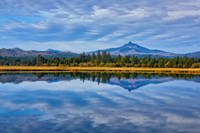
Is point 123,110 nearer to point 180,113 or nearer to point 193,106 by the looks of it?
point 180,113

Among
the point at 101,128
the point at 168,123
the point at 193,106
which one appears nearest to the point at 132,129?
the point at 101,128

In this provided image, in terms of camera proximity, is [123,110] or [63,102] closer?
[123,110]

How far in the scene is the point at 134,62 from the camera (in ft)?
450

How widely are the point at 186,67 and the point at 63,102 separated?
93.4m

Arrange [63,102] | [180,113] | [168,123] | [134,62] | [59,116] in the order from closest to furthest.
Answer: [168,123] < [59,116] < [180,113] < [63,102] < [134,62]

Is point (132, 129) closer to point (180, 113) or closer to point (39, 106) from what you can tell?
point (180, 113)

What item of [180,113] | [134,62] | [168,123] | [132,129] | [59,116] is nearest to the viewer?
[132,129]

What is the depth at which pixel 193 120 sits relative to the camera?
21969 millimetres

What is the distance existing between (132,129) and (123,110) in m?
7.20

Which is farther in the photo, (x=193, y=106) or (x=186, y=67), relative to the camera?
(x=186, y=67)

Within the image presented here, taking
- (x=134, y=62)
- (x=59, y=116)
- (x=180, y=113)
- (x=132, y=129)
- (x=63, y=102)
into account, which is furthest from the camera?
(x=134, y=62)

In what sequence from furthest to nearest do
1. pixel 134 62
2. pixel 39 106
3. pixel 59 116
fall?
pixel 134 62 < pixel 39 106 < pixel 59 116

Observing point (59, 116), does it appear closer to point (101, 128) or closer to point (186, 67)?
point (101, 128)

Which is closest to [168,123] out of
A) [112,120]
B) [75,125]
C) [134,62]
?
[112,120]
